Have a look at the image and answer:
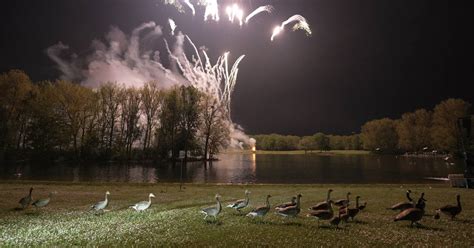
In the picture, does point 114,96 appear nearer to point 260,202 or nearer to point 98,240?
point 260,202

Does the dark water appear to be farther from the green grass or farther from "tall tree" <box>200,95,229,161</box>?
"tall tree" <box>200,95,229,161</box>

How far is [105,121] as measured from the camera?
99.4m

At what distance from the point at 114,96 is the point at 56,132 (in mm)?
18102

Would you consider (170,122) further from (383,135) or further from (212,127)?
(383,135)

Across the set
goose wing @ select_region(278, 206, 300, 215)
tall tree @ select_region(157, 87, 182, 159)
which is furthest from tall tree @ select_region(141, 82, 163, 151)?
goose wing @ select_region(278, 206, 300, 215)

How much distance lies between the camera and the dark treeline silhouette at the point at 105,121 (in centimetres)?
8656

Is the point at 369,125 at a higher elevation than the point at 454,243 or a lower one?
higher

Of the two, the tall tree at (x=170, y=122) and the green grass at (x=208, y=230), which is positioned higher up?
the tall tree at (x=170, y=122)

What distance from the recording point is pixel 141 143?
4075 inches

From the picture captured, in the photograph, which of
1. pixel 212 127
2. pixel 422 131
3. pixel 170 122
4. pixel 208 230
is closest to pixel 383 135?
pixel 422 131

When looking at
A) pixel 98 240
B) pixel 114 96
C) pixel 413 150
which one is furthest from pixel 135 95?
pixel 413 150

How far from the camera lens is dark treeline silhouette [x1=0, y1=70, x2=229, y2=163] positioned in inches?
3408

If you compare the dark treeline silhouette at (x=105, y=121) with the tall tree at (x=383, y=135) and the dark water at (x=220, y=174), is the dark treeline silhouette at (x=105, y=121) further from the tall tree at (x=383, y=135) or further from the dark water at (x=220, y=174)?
the tall tree at (x=383, y=135)

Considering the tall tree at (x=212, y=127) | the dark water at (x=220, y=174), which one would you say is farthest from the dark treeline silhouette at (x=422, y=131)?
the tall tree at (x=212, y=127)
